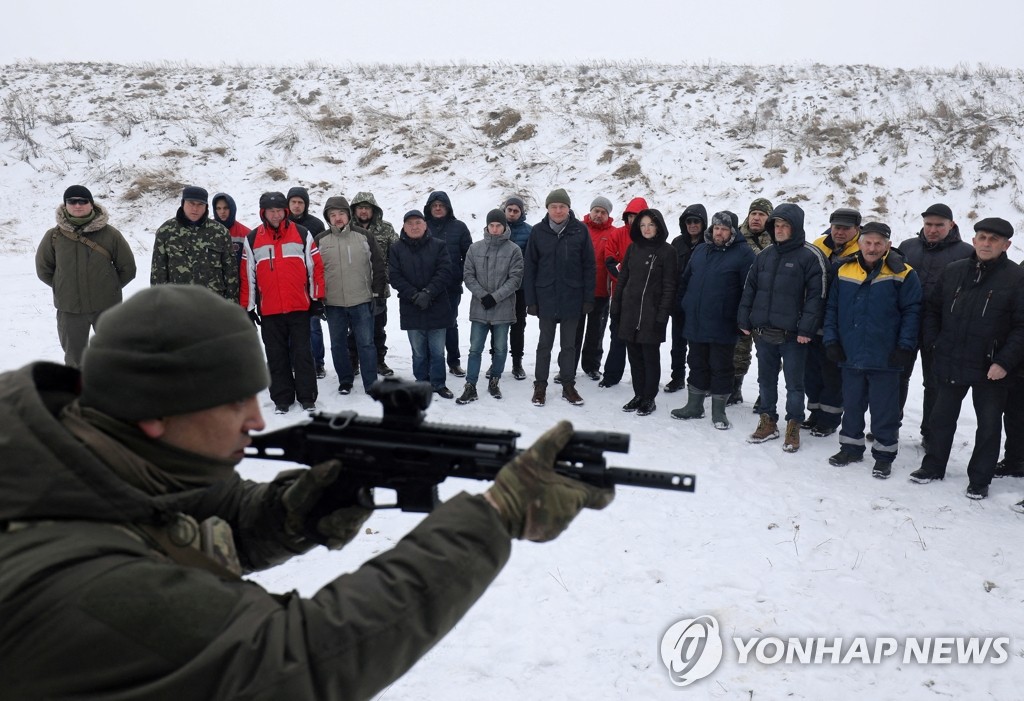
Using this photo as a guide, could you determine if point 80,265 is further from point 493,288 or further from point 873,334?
point 873,334

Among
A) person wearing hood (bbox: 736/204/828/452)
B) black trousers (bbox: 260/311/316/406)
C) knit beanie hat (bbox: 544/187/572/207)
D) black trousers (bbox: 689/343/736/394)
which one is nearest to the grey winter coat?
knit beanie hat (bbox: 544/187/572/207)

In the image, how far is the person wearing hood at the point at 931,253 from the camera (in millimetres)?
6594

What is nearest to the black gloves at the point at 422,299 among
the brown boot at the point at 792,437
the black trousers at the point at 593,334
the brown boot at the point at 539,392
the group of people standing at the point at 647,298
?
the group of people standing at the point at 647,298

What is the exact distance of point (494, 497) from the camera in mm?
1629

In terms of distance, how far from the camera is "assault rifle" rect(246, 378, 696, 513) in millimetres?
1842

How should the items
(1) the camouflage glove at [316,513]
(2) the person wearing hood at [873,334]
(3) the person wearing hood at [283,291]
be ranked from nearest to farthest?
(1) the camouflage glove at [316,513]
(2) the person wearing hood at [873,334]
(3) the person wearing hood at [283,291]

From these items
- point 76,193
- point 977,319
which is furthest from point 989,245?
point 76,193

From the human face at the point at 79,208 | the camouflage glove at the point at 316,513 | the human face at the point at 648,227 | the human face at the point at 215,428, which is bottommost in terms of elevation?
the camouflage glove at the point at 316,513

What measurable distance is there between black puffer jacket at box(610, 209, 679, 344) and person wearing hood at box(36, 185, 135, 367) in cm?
533

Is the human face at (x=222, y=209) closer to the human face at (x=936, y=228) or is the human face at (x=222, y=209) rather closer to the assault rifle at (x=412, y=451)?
the assault rifle at (x=412, y=451)

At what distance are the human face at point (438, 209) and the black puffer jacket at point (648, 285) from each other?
2.43 meters

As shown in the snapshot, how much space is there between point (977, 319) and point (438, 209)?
5842 millimetres

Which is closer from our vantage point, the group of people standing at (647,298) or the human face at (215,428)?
the human face at (215,428)

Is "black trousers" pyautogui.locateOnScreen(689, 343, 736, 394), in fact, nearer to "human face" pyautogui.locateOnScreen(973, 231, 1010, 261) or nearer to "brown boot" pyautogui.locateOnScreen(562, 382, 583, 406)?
"brown boot" pyautogui.locateOnScreen(562, 382, 583, 406)
